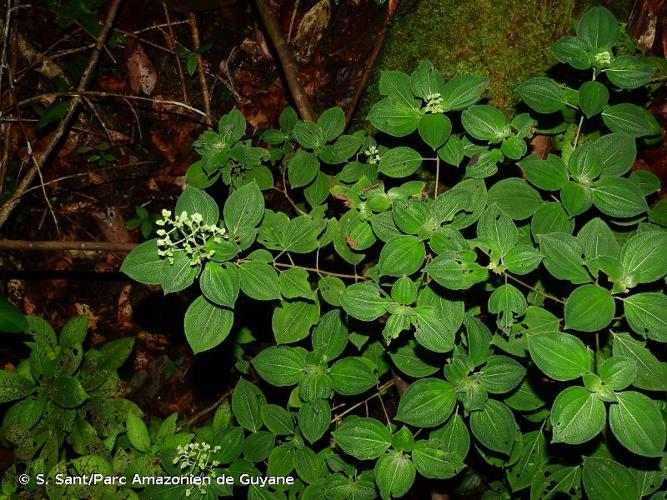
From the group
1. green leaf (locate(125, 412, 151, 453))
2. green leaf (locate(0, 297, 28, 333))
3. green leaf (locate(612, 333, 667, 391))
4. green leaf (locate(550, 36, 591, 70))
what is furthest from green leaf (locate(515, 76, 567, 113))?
green leaf (locate(125, 412, 151, 453))

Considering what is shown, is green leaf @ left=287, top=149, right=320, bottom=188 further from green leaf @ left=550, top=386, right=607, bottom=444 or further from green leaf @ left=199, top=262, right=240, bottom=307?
green leaf @ left=550, top=386, right=607, bottom=444

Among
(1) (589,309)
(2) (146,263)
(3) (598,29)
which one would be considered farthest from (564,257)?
(2) (146,263)

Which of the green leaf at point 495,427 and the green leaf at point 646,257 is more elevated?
the green leaf at point 646,257

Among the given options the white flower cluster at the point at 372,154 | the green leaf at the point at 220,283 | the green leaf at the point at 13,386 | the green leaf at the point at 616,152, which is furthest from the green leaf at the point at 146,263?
the green leaf at the point at 13,386

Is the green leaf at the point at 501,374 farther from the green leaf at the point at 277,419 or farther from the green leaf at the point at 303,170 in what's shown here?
the green leaf at the point at 303,170

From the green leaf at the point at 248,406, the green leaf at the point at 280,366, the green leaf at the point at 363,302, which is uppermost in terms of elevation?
the green leaf at the point at 363,302

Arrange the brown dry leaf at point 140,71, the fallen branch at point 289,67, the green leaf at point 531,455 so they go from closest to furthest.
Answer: the green leaf at point 531,455, the fallen branch at point 289,67, the brown dry leaf at point 140,71

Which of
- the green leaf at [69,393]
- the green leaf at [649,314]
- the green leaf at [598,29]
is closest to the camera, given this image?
the green leaf at [649,314]
